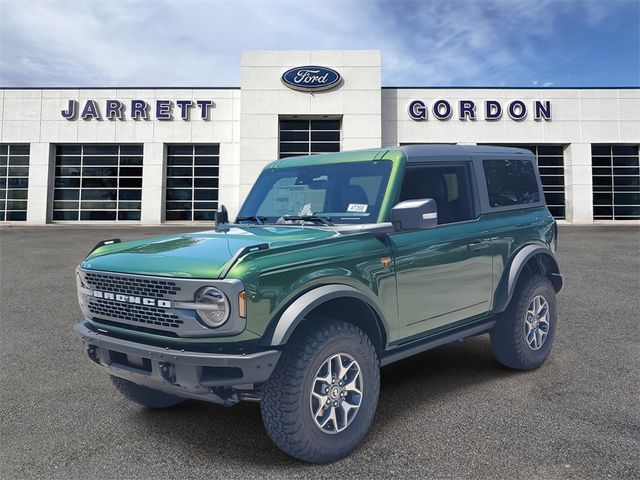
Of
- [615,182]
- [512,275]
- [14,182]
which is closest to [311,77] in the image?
[14,182]

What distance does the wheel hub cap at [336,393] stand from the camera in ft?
9.41

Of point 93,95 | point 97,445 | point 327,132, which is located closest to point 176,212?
point 93,95

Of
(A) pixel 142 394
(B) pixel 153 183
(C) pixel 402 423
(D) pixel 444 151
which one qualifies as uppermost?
(B) pixel 153 183

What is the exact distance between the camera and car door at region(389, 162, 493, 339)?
347cm

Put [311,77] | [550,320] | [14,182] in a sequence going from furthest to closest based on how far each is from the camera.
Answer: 1. [14,182]
2. [311,77]
3. [550,320]

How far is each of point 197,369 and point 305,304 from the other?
0.70 meters

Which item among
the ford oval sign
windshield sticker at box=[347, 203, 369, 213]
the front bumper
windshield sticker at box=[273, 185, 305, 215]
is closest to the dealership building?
the ford oval sign

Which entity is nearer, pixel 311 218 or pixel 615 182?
pixel 311 218

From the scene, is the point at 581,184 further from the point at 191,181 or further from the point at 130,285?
the point at 130,285

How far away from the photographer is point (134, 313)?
9.50 ft

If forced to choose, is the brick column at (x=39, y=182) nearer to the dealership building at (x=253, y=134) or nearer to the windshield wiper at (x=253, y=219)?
the dealership building at (x=253, y=134)

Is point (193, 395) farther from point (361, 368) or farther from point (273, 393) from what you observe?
point (361, 368)

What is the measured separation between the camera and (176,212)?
28.1 metres

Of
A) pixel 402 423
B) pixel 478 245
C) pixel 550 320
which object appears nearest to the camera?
pixel 402 423
